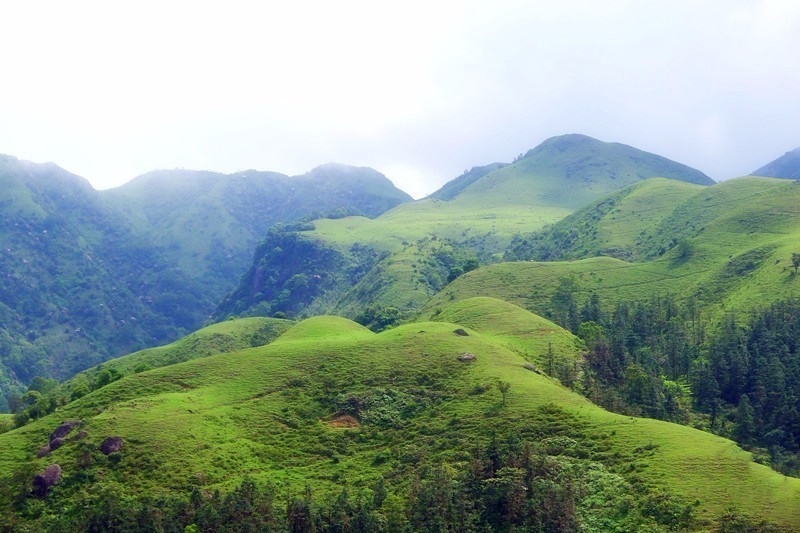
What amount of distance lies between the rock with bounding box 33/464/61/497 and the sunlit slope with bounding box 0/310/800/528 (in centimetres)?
116

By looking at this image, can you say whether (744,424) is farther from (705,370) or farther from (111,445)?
(111,445)

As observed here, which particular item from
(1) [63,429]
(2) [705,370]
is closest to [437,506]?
(1) [63,429]

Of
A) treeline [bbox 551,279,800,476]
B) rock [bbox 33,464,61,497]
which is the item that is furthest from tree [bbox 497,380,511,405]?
rock [bbox 33,464,61,497]

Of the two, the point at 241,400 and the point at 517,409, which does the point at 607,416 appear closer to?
the point at 517,409

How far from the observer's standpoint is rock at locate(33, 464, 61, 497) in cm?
9125

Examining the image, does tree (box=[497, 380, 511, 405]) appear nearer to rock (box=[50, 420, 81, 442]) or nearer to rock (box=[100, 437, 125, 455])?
rock (box=[100, 437, 125, 455])

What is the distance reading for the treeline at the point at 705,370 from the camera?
126000 millimetres

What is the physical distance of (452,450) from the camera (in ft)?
327

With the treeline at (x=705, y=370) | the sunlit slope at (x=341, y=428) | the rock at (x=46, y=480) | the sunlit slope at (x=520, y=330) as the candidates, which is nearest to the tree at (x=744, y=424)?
A: the treeline at (x=705, y=370)

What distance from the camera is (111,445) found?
98.6 meters

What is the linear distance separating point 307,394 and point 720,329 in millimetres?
100378

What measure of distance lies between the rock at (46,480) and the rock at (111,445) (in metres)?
6.12

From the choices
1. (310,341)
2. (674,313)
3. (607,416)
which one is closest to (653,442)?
(607,416)

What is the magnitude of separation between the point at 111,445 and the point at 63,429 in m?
10.7
